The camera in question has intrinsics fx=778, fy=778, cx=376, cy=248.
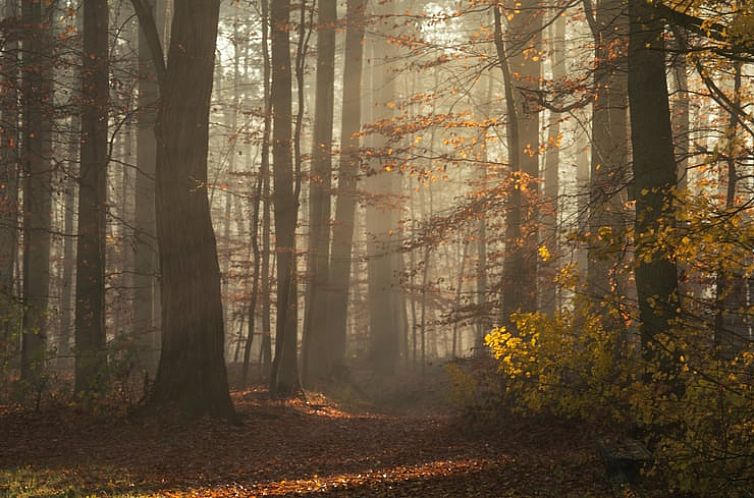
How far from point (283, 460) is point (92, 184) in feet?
22.0

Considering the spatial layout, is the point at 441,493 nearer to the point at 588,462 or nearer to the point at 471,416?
the point at 588,462

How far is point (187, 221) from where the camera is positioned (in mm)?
12383

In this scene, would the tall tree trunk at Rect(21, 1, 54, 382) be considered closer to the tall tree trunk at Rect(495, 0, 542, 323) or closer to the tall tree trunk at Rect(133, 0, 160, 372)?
the tall tree trunk at Rect(133, 0, 160, 372)

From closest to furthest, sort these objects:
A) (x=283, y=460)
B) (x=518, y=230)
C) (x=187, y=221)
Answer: (x=283, y=460), (x=187, y=221), (x=518, y=230)

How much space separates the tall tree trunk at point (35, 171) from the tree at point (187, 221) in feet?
6.11

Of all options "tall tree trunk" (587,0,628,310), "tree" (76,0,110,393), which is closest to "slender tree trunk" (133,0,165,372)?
"tree" (76,0,110,393)

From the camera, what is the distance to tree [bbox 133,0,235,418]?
12211 millimetres

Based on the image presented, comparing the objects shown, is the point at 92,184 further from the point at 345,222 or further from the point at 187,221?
the point at 345,222

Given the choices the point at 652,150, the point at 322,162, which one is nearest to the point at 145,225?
the point at 322,162

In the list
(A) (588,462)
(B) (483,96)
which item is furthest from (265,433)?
(B) (483,96)

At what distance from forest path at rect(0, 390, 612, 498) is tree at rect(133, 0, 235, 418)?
0.89 metres

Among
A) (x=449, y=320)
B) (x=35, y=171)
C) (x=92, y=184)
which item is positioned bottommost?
(x=449, y=320)

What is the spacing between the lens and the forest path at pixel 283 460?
8.02 m

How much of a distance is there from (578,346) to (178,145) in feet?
22.8
